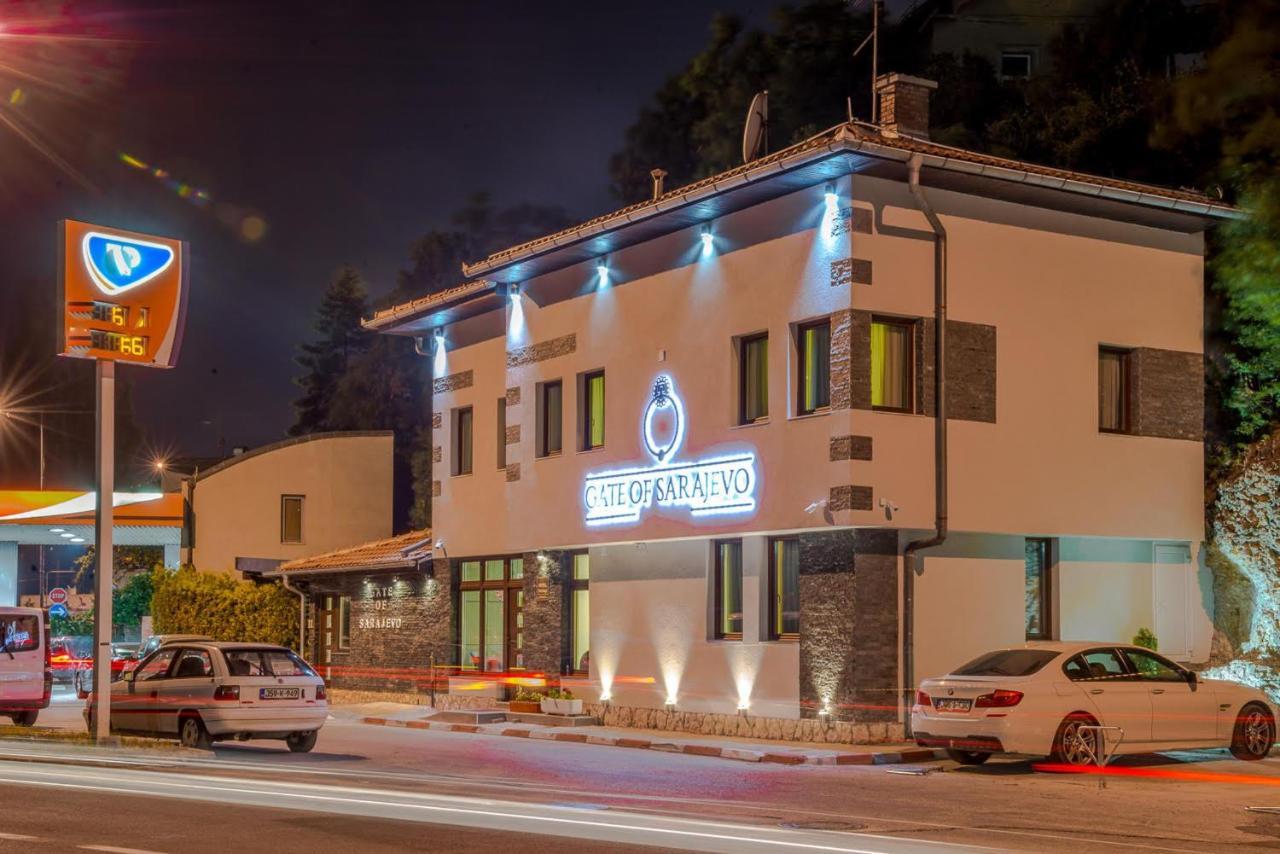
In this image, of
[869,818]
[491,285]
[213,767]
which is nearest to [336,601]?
[491,285]

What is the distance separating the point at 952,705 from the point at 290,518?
30.7 m

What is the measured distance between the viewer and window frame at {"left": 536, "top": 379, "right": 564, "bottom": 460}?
2934 cm

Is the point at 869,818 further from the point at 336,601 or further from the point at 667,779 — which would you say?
the point at 336,601

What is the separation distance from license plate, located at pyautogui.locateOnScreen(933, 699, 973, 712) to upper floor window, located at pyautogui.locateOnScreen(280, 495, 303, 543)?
30279mm

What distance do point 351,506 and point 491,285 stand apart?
1699 cm

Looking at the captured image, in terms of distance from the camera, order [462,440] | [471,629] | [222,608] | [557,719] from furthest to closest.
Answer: [222,608] → [462,440] → [471,629] → [557,719]

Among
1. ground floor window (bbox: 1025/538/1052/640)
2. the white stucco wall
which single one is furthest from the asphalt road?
ground floor window (bbox: 1025/538/1052/640)

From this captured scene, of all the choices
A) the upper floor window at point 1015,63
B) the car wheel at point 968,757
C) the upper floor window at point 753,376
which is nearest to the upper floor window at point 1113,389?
the upper floor window at point 753,376

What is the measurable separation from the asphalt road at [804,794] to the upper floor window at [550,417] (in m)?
7.34

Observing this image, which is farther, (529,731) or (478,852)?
(529,731)

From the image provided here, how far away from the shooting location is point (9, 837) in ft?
38.4

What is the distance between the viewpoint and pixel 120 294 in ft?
75.0

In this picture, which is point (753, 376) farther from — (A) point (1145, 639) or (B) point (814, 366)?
(A) point (1145, 639)

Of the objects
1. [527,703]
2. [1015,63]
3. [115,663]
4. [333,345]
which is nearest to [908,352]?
[527,703]
